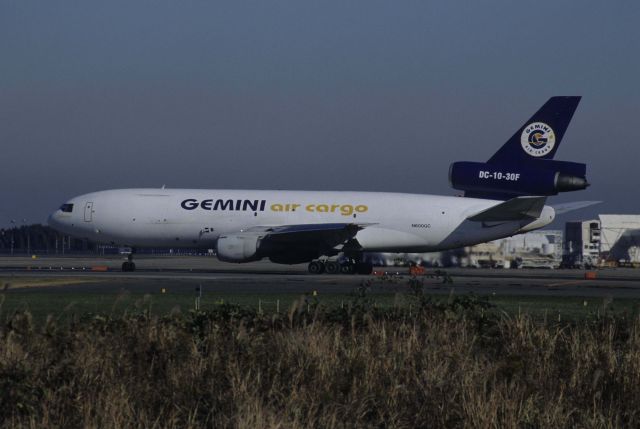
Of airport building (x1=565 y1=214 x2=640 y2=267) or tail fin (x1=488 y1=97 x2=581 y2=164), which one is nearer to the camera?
tail fin (x1=488 y1=97 x2=581 y2=164)

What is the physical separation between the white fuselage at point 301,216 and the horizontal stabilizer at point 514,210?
472 millimetres

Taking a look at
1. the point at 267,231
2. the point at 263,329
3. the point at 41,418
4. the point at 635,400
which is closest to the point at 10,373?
the point at 41,418

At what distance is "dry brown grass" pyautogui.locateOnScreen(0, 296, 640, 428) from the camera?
12141 mm

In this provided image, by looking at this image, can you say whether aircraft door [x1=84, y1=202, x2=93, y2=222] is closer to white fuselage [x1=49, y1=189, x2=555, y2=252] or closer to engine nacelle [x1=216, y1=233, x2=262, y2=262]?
white fuselage [x1=49, y1=189, x2=555, y2=252]

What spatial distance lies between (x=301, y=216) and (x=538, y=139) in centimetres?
1327

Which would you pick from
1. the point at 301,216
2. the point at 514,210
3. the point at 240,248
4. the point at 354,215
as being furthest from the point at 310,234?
the point at 514,210

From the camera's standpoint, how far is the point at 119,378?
13656 millimetres

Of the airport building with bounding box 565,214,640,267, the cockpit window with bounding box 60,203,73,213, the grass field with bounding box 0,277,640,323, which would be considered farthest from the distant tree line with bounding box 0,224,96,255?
the grass field with bounding box 0,277,640,323

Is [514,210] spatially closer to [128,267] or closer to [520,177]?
[520,177]

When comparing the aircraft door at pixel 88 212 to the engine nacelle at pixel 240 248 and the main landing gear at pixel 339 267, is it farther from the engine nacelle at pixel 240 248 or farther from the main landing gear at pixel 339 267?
the main landing gear at pixel 339 267

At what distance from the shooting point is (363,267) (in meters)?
53.3

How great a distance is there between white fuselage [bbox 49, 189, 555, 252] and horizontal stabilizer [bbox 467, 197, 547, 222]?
0.47m

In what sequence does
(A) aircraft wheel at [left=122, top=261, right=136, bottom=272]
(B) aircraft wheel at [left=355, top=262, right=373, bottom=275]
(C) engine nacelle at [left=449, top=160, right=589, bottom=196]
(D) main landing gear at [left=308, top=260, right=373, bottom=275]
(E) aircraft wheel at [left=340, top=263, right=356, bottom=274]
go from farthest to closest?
(A) aircraft wheel at [left=122, top=261, right=136, bottom=272], (B) aircraft wheel at [left=355, top=262, right=373, bottom=275], (E) aircraft wheel at [left=340, top=263, right=356, bottom=274], (D) main landing gear at [left=308, top=260, right=373, bottom=275], (C) engine nacelle at [left=449, top=160, right=589, bottom=196]

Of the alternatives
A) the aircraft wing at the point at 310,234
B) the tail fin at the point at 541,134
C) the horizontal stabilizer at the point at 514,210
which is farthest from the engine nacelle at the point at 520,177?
the aircraft wing at the point at 310,234
